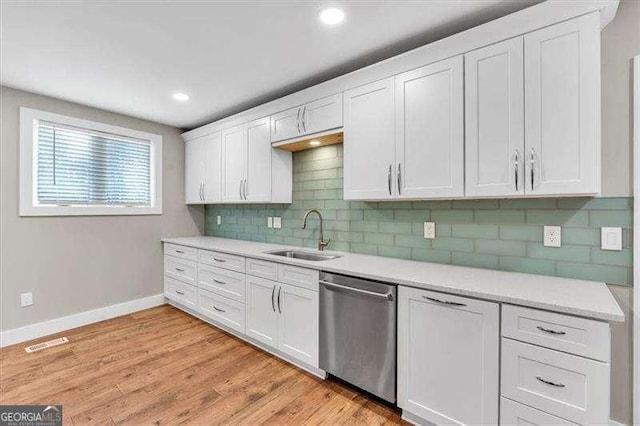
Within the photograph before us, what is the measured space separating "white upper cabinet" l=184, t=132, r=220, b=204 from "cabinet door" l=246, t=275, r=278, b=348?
4.87 ft

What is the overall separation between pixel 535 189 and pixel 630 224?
53 cm

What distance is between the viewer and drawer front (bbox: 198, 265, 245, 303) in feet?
9.68

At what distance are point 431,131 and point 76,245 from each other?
12.6 ft

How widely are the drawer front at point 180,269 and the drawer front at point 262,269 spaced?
3.71 ft

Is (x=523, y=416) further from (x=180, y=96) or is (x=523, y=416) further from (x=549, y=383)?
(x=180, y=96)

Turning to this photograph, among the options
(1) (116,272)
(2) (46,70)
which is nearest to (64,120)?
(2) (46,70)

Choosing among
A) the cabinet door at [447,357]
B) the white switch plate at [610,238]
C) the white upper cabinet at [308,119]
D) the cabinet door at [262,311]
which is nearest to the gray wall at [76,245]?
the cabinet door at [262,311]

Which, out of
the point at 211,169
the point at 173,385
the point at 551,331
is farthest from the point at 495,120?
the point at 211,169

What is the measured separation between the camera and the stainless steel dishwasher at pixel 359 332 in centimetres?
191

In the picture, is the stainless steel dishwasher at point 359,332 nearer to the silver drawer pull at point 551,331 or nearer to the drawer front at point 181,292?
the silver drawer pull at point 551,331

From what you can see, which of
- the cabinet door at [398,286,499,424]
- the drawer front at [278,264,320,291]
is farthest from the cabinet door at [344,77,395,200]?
the cabinet door at [398,286,499,424]

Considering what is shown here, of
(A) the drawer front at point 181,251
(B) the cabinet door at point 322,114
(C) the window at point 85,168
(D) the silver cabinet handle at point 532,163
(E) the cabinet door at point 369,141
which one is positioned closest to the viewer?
(D) the silver cabinet handle at point 532,163

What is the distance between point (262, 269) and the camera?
271 centimetres

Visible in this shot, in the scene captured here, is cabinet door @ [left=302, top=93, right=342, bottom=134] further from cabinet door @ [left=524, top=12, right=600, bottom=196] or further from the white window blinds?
the white window blinds
